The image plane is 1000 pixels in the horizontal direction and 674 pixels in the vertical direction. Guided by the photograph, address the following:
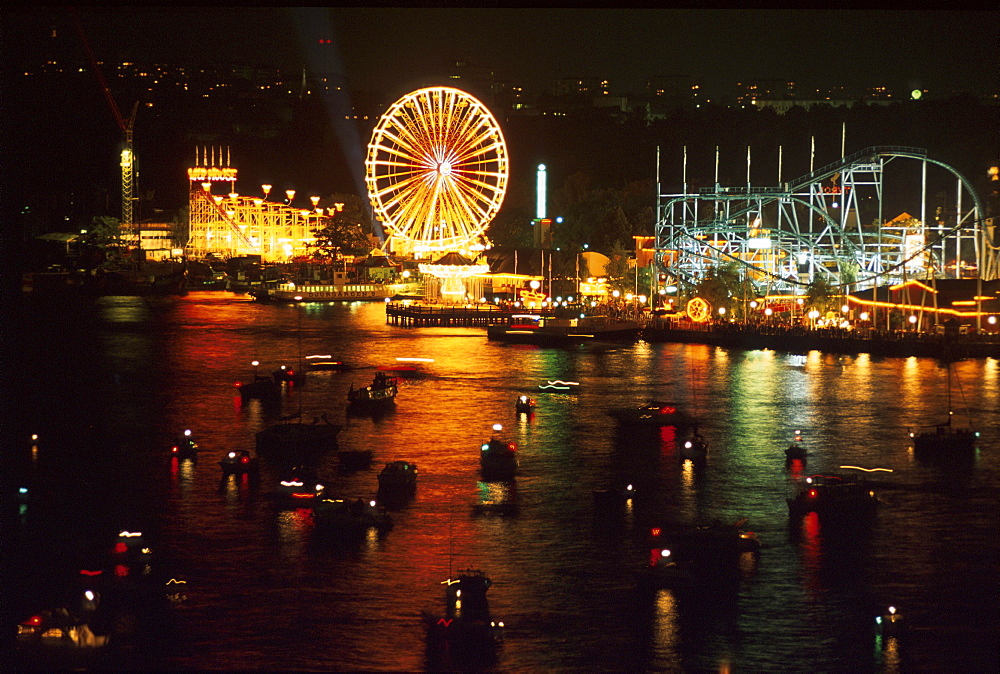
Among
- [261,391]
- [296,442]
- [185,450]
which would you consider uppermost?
[261,391]

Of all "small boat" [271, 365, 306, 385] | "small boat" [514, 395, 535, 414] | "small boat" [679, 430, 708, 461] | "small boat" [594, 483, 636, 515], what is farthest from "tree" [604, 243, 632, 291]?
"small boat" [594, 483, 636, 515]

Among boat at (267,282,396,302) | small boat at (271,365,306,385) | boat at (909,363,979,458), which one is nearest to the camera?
boat at (909,363,979,458)

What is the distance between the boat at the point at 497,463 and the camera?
1321 cm

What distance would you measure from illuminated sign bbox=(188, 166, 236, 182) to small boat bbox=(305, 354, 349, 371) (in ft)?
110

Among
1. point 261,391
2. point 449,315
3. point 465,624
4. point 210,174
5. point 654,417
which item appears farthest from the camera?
point 210,174

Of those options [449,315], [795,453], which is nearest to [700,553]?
[795,453]

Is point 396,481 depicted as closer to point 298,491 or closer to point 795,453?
point 298,491

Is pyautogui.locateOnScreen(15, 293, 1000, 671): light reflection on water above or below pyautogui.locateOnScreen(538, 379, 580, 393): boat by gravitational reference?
below

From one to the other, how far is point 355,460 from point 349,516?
9.33 feet

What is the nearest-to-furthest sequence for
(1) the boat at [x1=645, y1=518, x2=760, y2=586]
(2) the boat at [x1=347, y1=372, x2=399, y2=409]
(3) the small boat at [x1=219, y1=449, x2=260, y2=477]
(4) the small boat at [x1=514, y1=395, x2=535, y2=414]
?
1. (1) the boat at [x1=645, y1=518, x2=760, y2=586]
2. (3) the small boat at [x1=219, y1=449, x2=260, y2=477]
3. (4) the small boat at [x1=514, y1=395, x2=535, y2=414]
4. (2) the boat at [x1=347, y1=372, x2=399, y2=409]

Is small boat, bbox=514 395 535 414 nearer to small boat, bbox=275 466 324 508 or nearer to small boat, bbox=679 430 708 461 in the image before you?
small boat, bbox=679 430 708 461

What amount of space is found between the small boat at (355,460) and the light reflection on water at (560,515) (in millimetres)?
187

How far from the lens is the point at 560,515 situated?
11656mm

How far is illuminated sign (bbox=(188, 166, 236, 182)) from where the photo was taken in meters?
55.1
